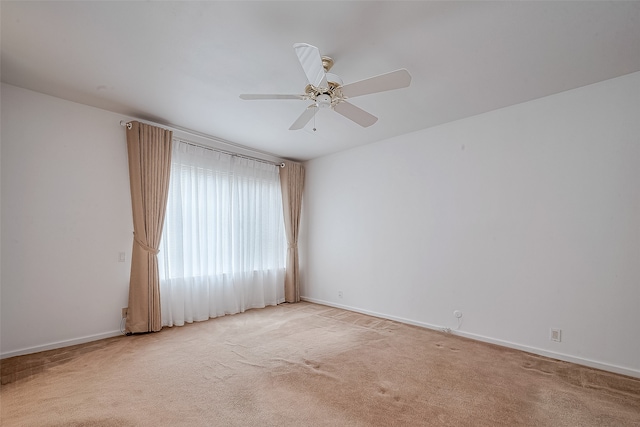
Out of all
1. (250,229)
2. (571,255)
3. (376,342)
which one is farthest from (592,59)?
(250,229)

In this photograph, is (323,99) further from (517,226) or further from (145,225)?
(145,225)

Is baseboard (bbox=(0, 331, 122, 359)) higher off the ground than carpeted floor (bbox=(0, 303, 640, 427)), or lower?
higher

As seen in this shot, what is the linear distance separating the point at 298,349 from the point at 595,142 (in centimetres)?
342

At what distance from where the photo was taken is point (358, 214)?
4.56 m

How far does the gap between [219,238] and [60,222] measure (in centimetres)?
173

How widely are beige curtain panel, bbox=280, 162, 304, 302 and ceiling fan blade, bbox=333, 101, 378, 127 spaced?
2630 mm

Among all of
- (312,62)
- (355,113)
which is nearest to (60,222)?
(312,62)

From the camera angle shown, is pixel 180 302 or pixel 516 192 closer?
pixel 516 192

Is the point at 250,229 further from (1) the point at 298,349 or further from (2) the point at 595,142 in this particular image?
(2) the point at 595,142

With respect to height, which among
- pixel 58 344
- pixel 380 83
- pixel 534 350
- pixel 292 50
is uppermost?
pixel 292 50

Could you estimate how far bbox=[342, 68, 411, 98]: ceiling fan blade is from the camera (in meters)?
1.90

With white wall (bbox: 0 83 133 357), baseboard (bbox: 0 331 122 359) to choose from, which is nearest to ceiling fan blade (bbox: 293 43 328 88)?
white wall (bbox: 0 83 133 357)

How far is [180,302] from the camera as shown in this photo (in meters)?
3.76

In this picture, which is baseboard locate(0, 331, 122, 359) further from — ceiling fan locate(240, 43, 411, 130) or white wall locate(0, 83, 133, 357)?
ceiling fan locate(240, 43, 411, 130)
